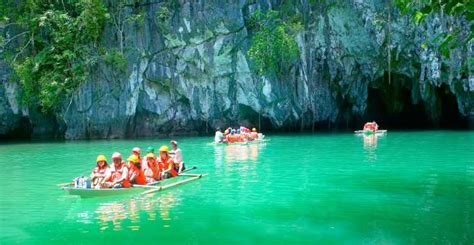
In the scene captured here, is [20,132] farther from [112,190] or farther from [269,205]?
[269,205]

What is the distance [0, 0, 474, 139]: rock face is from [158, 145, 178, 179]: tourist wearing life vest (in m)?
18.8

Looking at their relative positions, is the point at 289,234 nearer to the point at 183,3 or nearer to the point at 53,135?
the point at 183,3

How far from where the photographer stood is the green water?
8500 mm

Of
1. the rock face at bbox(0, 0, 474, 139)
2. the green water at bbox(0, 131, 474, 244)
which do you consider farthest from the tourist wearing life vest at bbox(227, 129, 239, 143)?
Result: the rock face at bbox(0, 0, 474, 139)

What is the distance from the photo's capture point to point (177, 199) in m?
11.8

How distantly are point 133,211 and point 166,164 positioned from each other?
412 centimetres

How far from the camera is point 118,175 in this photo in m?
12.2

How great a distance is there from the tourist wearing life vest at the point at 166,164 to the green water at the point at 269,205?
0.78 meters

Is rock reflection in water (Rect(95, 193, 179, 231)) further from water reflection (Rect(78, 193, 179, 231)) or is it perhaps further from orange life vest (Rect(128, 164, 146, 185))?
orange life vest (Rect(128, 164, 146, 185))

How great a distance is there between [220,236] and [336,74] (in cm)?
2722

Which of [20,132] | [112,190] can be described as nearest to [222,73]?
[20,132]

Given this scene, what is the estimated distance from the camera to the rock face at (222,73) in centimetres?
3216

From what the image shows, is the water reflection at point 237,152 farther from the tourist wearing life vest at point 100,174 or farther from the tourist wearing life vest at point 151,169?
the tourist wearing life vest at point 100,174

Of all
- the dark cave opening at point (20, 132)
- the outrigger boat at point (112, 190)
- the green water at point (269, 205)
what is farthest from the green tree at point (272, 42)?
the outrigger boat at point (112, 190)
